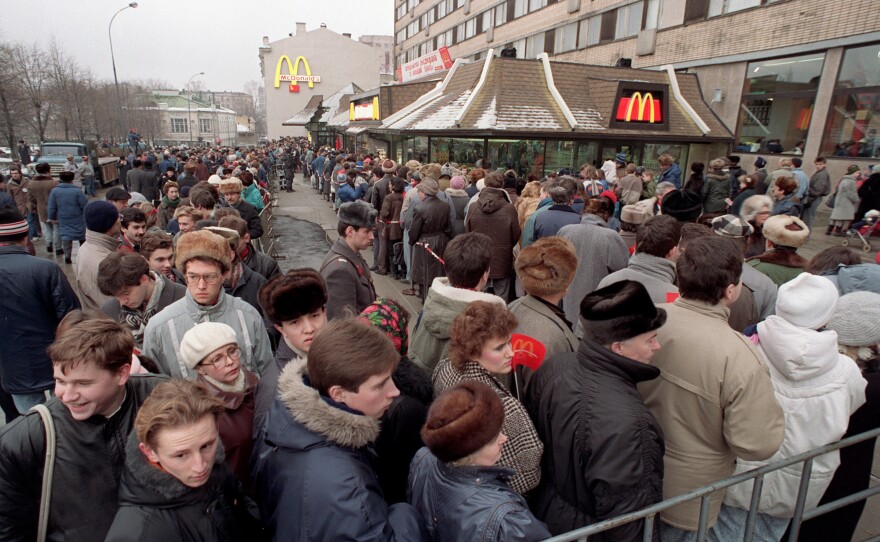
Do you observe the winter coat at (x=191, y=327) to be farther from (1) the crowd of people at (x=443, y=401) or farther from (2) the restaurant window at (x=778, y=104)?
(2) the restaurant window at (x=778, y=104)

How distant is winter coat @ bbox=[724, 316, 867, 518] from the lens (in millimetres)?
2100

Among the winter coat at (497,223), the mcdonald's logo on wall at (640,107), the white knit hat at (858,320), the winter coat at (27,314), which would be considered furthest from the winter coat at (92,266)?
the mcdonald's logo on wall at (640,107)

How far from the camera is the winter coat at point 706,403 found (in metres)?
1.93

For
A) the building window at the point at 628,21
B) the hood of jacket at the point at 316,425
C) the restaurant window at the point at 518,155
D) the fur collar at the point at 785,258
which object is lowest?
the hood of jacket at the point at 316,425

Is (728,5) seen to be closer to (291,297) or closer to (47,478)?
(291,297)

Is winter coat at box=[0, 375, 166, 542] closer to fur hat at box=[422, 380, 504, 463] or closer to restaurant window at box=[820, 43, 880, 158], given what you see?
fur hat at box=[422, 380, 504, 463]

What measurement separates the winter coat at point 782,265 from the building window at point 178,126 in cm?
10133

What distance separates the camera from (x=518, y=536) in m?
1.49

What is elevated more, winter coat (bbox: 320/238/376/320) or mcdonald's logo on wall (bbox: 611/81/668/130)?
mcdonald's logo on wall (bbox: 611/81/668/130)

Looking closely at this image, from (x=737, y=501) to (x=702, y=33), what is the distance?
19.9 metres

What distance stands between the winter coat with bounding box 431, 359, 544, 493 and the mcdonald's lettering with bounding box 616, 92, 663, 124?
12.2m

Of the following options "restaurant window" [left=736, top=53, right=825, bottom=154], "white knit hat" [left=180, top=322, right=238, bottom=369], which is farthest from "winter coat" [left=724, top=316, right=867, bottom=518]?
"restaurant window" [left=736, top=53, right=825, bottom=154]

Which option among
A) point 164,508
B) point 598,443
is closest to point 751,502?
point 598,443

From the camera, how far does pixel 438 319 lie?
2.61m
